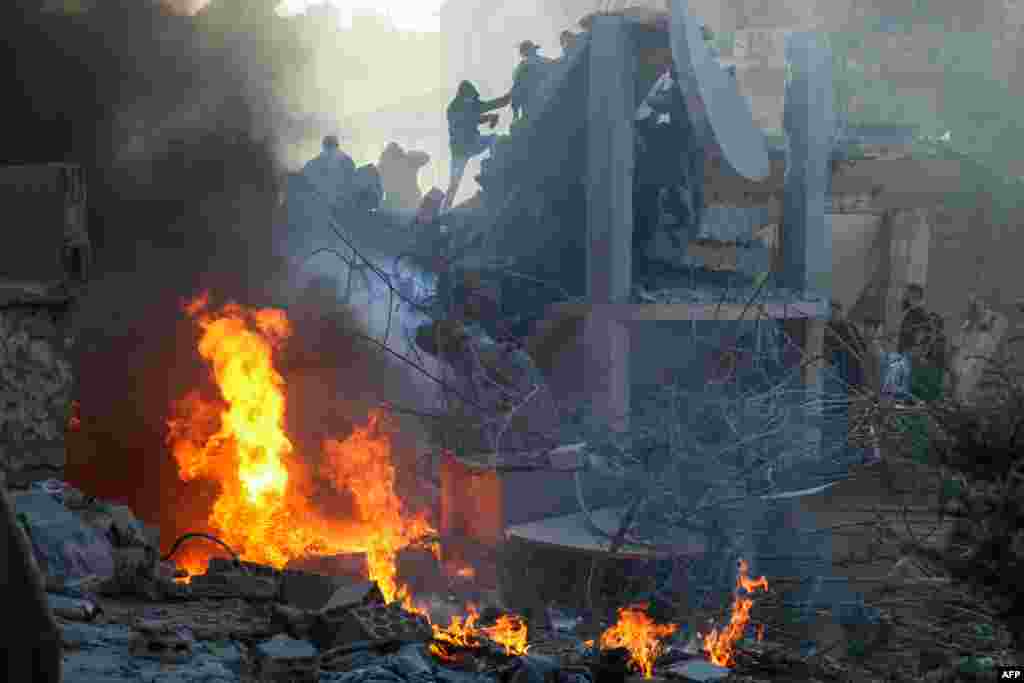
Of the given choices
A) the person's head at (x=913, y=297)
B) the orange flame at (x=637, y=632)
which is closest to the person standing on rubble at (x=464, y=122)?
the person's head at (x=913, y=297)

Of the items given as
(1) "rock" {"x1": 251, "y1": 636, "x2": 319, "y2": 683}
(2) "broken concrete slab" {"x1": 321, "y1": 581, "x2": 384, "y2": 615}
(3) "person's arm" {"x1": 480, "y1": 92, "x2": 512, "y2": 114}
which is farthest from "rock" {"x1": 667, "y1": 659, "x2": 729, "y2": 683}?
(3) "person's arm" {"x1": 480, "y1": 92, "x2": 512, "y2": 114}

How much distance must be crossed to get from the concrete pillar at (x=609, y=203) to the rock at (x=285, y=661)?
438 centimetres

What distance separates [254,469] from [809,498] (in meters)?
5.46

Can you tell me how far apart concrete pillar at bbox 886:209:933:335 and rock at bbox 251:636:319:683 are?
12.5m

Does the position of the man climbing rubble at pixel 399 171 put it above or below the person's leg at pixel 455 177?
above

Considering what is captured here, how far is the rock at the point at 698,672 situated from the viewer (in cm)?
529

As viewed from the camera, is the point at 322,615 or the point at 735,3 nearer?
the point at 322,615

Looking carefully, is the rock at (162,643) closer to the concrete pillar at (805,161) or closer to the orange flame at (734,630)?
the orange flame at (734,630)

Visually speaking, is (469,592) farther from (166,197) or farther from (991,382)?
(166,197)

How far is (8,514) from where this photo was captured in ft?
5.12

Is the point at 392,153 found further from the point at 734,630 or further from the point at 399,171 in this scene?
the point at 734,630

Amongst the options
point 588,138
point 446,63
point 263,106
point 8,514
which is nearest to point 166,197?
point 263,106

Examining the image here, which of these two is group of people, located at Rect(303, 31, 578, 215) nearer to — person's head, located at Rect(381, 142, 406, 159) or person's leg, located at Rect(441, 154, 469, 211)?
person's leg, located at Rect(441, 154, 469, 211)

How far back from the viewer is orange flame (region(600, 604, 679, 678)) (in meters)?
6.41
